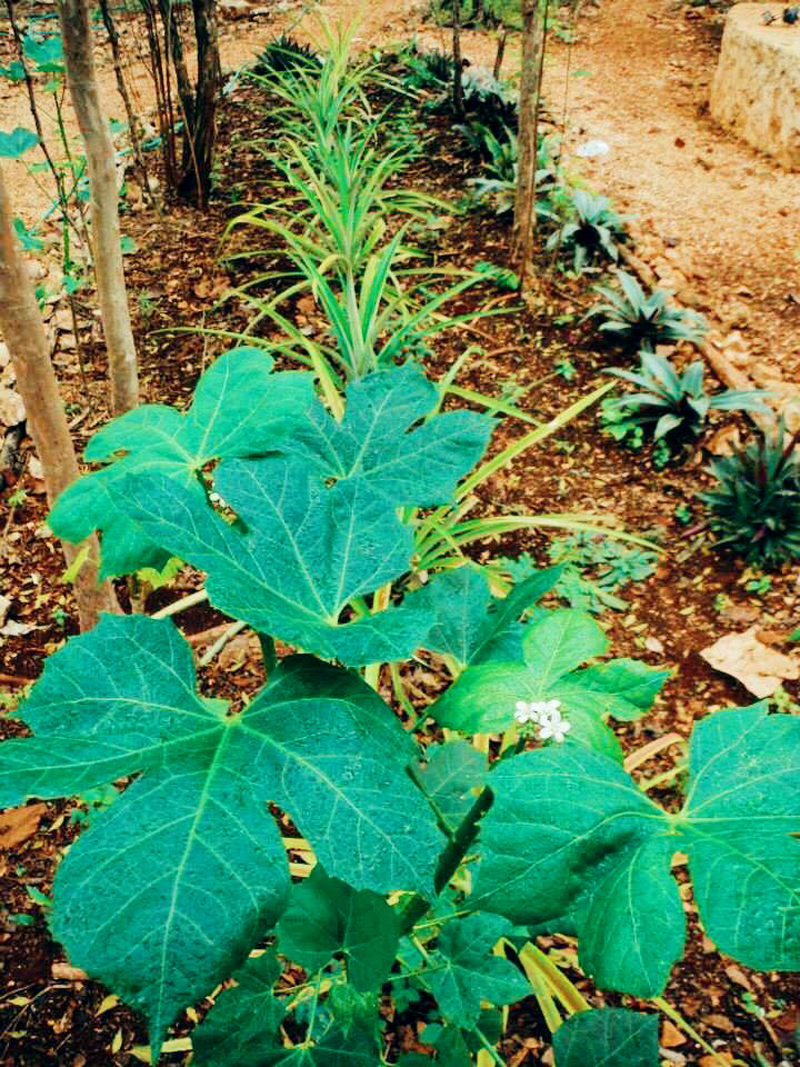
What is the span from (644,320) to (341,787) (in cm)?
314

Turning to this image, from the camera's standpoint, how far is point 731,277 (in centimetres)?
392

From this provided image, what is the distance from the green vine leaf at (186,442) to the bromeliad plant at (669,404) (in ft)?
7.58

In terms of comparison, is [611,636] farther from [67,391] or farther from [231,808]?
[67,391]

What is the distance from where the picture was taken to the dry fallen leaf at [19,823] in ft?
5.75

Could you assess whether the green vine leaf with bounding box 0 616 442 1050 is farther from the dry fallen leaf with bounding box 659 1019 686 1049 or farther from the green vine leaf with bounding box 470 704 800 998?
the dry fallen leaf with bounding box 659 1019 686 1049

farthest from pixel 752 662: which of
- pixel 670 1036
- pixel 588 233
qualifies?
pixel 588 233

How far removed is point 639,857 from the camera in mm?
562

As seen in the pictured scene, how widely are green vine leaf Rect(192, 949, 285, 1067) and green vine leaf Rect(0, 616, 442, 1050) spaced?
1.38 feet

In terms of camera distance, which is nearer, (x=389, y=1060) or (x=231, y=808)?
(x=231, y=808)

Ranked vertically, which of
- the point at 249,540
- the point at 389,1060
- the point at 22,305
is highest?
the point at 249,540

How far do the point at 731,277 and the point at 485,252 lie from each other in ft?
3.84

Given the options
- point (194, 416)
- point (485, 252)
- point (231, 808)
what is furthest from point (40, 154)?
point (231, 808)

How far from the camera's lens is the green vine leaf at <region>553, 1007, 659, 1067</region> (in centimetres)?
80

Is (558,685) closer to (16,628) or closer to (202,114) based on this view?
(16,628)
